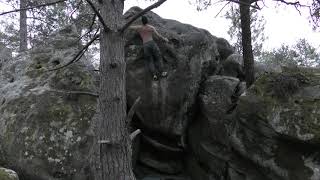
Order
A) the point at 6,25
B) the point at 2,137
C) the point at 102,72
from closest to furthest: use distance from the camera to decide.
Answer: the point at 102,72, the point at 2,137, the point at 6,25

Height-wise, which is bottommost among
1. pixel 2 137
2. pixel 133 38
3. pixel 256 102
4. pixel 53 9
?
pixel 2 137

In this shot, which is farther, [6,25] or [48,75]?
[6,25]

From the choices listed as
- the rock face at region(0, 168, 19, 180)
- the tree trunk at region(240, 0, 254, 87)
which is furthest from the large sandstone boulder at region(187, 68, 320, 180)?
the rock face at region(0, 168, 19, 180)

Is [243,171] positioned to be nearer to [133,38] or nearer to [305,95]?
[305,95]

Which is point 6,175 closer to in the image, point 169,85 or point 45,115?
point 45,115

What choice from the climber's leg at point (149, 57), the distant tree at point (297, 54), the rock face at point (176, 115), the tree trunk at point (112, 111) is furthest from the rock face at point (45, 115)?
the distant tree at point (297, 54)

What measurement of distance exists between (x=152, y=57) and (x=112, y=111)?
15.5ft

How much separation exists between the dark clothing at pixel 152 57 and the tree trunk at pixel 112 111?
13.9ft

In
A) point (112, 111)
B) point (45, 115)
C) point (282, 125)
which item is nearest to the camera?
point (112, 111)

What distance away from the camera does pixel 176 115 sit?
9602 millimetres

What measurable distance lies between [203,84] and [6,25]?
12743 mm

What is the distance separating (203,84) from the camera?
9.94m

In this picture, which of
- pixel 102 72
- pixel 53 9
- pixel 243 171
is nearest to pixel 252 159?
pixel 243 171

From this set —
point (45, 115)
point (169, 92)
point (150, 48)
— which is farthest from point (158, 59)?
point (45, 115)
